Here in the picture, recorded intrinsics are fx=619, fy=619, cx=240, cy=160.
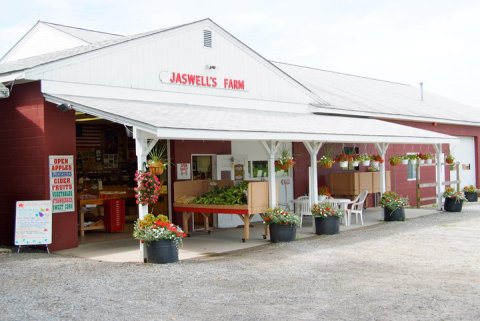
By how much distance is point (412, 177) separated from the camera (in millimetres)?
21594

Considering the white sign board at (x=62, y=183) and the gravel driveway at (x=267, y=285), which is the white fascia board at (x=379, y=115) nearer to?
the gravel driveway at (x=267, y=285)

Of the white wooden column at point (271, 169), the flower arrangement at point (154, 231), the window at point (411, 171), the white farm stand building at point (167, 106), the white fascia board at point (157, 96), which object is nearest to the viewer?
the flower arrangement at point (154, 231)

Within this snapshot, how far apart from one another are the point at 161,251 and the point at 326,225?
15.1ft

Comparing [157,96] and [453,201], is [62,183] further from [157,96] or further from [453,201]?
[453,201]

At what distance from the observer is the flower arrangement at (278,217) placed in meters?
11.8

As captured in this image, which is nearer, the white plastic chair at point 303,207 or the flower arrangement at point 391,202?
the white plastic chair at point 303,207

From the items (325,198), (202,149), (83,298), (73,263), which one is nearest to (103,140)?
(202,149)

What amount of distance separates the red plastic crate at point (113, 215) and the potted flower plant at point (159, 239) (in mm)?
4403

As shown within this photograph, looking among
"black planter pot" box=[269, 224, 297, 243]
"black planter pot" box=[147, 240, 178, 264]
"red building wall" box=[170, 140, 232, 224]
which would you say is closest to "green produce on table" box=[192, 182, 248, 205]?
"black planter pot" box=[269, 224, 297, 243]

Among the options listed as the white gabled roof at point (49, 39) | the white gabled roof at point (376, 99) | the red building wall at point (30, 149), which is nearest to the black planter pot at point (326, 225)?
the red building wall at point (30, 149)

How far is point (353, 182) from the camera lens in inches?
677

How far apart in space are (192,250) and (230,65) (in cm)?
547

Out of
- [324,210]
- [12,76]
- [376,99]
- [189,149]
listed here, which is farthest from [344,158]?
[12,76]

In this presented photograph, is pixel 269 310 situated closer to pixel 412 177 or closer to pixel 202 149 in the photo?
pixel 202 149
